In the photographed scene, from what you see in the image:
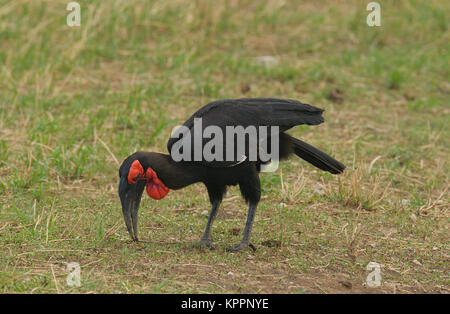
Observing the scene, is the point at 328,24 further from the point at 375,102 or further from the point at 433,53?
the point at 375,102

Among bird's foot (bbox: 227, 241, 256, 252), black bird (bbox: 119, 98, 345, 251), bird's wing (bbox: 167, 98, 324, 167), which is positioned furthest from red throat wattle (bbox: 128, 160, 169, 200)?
bird's foot (bbox: 227, 241, 256, 252)

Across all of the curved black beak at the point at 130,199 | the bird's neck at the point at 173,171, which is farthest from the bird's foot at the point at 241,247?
the curved black beak at the point at 130,199

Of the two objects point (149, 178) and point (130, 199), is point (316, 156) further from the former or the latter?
point (130, 199)

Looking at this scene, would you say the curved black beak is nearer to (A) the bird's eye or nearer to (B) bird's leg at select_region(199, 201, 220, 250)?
(A) the bird's eye

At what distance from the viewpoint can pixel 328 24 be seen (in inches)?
356

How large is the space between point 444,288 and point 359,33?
5281 mm

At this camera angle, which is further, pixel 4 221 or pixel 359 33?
pixel 359 33

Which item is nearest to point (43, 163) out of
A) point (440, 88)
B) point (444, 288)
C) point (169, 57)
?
point (169, 57)

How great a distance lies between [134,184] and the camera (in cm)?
438

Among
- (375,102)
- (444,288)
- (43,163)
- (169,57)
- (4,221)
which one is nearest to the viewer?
(444,288)

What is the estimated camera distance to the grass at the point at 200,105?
431cm

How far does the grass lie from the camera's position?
4312 mm

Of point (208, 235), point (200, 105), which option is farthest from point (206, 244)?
point (200, 105)

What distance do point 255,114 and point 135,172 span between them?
0.95 metres
